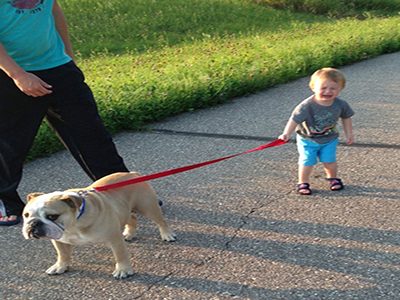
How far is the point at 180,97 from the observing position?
7.19 metres

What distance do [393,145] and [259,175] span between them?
1446 mm

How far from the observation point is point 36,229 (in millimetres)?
3094

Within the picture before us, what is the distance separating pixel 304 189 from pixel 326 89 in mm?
753

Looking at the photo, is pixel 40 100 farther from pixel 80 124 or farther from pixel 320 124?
pixel 320 124

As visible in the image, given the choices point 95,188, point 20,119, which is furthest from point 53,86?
point 95,188

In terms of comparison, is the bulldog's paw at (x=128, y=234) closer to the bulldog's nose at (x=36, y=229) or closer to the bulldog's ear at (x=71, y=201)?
the bulldog's ear at (x=71, y=201)

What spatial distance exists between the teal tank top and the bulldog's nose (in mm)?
1311

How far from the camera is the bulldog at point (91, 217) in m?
3.14

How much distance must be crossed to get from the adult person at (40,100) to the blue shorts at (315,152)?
1330mm

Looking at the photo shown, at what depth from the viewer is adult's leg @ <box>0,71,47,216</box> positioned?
4086 millimetres

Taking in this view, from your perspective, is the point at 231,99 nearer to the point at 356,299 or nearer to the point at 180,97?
the point at 180,97

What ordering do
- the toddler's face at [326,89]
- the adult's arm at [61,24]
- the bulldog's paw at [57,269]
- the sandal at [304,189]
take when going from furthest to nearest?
the sandal at [304,189] → the toddler's face at [326,89] → the adult's arm at [61,24] → the bulldog's paw at [57,269]

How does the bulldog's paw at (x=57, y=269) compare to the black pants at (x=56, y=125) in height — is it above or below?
below

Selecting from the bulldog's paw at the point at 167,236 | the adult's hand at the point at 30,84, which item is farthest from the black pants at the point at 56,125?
the bulldog's paw at the point at 167,236
